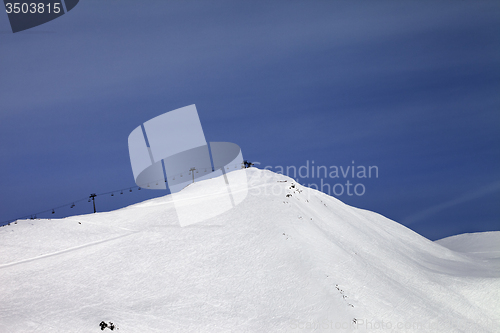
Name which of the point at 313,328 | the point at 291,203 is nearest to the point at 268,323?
the point at 313,328

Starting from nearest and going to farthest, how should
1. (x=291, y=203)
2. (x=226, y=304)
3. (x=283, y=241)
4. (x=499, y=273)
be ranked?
(x=226, y=304)
(x=283, y=241)
(x=291, y=203)
(x=499, y=273)

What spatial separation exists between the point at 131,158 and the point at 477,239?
147 ft

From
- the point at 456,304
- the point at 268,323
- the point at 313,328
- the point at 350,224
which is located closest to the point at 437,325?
the point at 456,304

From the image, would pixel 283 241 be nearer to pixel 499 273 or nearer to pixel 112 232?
pixel 112 232

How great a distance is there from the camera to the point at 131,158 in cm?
2919

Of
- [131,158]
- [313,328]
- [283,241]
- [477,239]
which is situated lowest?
[477,239]

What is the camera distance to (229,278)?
22.9 metres

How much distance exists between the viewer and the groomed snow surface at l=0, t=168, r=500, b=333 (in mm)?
20109

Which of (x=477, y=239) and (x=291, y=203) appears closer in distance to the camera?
(x=291, y=203)

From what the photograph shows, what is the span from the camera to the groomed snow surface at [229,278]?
20109mm

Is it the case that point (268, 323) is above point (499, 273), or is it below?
above

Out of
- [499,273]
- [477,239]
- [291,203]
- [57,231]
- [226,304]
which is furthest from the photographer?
[477,239]

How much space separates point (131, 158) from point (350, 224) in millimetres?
17751

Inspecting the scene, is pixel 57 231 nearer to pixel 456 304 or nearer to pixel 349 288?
pixel 349 288
